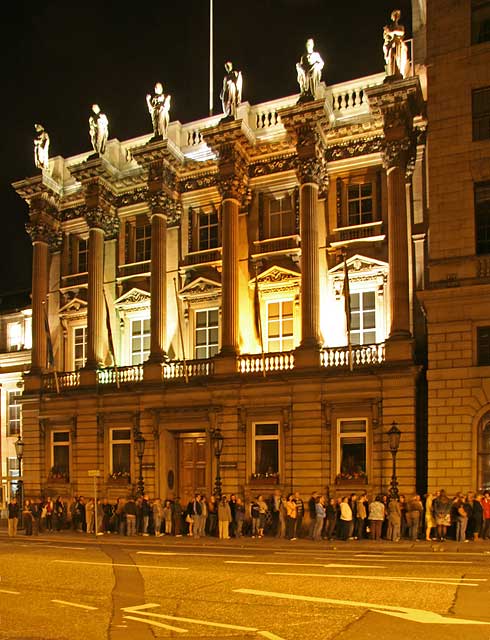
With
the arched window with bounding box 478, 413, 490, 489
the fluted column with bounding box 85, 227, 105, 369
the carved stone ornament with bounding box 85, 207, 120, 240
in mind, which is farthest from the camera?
the carved stone ornament with bounding box 85, 207, 120, 240

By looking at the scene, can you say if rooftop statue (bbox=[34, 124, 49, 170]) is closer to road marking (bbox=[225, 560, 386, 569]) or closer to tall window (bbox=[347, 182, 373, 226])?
tall window (bbox=[347, 182, 373, 226])

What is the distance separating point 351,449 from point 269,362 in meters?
5.03

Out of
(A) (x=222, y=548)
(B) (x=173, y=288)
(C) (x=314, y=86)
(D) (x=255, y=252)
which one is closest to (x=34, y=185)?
(B) (x=173, y=288)

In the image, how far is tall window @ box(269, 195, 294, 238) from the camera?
37375 millimetres

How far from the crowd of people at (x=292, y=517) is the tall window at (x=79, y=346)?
9056 mm

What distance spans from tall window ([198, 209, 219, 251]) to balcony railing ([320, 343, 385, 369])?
9047 millimetres

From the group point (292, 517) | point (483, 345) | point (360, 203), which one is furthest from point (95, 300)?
point (483, 345)

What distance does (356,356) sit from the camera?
32.8m

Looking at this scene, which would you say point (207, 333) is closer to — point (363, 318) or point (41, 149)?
point (363, 318)

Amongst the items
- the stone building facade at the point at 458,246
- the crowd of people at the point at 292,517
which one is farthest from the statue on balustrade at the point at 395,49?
the crowd of people at the point at 292,517

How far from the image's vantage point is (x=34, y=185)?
142ft

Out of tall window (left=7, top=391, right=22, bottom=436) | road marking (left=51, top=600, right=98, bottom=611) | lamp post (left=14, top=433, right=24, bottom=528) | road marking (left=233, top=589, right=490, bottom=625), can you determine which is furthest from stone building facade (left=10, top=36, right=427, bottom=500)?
road marking (left=51, top=600, right=98, bottom=611)

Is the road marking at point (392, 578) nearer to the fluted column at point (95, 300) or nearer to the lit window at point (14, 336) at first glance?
the fluted column at point (95, 300)

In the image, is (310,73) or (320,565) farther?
(310,73)
